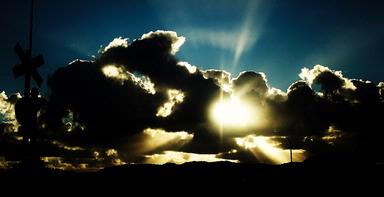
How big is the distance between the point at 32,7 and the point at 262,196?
163 m

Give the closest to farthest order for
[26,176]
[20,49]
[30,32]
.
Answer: [26,176]
[30,32]
[20,49]

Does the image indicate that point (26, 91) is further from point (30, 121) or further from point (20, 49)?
Answer: point (20, 49)

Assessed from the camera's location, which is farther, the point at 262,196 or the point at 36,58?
the point at 262,196

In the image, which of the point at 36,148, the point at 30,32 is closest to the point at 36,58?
the point at 30,32

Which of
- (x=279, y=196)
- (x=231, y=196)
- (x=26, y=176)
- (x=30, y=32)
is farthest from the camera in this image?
(x=231, y=196)

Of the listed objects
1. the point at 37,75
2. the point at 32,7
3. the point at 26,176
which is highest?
the point at 32,7

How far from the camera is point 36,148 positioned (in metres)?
25.1

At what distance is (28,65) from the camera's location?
28.2 metres

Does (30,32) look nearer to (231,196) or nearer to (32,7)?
(32,7)

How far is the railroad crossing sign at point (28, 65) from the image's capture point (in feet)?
92.3

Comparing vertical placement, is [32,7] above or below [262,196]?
above

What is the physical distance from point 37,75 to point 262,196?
160522 millimetres

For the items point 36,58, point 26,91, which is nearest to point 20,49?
point 36,58

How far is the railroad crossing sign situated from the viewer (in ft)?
92.3
